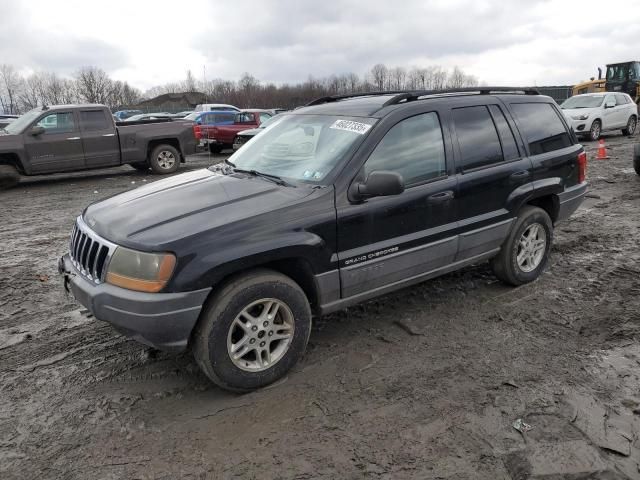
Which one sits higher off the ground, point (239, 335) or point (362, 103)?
point (362, 103)

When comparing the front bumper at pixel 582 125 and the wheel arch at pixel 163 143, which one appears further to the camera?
the front bumper at pixel 582 125

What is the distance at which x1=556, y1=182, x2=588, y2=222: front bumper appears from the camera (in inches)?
196

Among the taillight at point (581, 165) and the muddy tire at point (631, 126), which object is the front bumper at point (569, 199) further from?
the muddy tire at point (631, 126)

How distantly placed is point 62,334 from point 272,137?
2.43 m

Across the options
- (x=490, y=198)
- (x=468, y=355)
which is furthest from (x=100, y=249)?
(x=490, y=198)

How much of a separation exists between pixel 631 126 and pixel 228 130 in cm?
1492

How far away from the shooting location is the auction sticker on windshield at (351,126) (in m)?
3.67

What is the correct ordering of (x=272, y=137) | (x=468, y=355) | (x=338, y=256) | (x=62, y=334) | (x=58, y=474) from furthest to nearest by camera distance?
(x=272, y=137) → (x=62, y=334) → (x=468, y=355) → (x=338, y=256) → (x=58, y=474)

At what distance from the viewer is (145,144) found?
41.8 feet

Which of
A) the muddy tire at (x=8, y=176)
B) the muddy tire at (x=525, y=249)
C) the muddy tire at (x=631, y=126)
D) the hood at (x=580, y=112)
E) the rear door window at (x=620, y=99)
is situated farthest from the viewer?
the muddy tire at (x=631, y=126)

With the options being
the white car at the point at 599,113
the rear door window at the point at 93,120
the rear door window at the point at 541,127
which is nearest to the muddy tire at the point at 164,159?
the rear door window at the point at 93,120

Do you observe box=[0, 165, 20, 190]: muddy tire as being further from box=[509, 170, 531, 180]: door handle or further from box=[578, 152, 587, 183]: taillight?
box=[578, 152, 587, 183]: taillight

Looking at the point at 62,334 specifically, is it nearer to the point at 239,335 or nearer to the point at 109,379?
the point at 109,379

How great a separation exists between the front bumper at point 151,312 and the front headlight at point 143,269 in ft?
0.14
